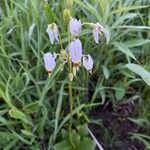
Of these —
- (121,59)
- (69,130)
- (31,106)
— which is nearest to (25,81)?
(31,106)

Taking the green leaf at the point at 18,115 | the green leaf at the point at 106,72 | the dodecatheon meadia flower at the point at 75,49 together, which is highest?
the dodecatheon meadia flower at the point at 75,49

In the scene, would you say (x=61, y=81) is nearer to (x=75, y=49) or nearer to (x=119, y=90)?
(x=119, y=90)

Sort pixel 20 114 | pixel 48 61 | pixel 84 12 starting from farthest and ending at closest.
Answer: pixel 84 12, pixel 20 114, pixel 48 61

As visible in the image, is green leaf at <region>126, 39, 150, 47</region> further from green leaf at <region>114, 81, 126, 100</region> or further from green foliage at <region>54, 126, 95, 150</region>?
green foliage at <region>54, 126, 95, 150</region>

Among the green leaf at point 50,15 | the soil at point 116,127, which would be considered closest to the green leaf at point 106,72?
the soil at point 116,127

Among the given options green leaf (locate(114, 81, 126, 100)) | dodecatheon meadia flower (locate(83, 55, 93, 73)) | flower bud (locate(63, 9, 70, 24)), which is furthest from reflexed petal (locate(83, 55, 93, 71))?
green leaf (locate(114, 81, 126, 100))

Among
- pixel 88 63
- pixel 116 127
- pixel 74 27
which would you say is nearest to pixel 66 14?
pixel 74 27

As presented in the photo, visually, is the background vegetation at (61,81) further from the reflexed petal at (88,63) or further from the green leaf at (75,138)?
the reflexed petal at (88,63)

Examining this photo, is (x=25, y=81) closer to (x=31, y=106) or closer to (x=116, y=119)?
(x=31, y=106)

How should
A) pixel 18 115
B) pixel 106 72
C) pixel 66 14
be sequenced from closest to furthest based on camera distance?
pixel 66 14 → pixel 18 115 → pixel 106 72
